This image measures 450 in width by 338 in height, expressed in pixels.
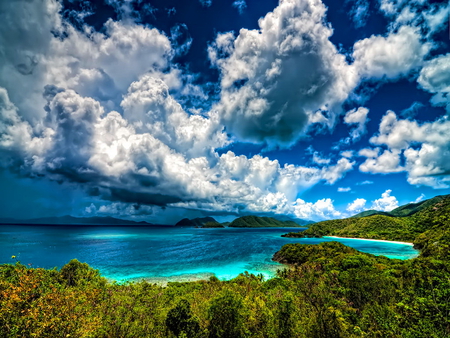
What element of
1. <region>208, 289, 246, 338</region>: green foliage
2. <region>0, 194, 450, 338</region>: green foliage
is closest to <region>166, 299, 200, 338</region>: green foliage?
<region>0, 194, 450, 338</region>: green foliage

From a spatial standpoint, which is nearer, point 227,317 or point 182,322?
point 182,322

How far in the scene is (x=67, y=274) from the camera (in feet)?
93.7

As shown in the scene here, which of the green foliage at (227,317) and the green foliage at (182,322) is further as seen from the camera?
the green foliage at (227,317)

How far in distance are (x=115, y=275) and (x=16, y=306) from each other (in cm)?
5074

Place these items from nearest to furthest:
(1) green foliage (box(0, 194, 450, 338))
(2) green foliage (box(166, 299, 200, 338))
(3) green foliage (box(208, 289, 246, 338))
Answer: (1) green foliage (box(0, 194, 450, 338)), (2) green foliage (box(166, 299, 200, 338)), (3) green foliage (box(208, 289, 246, 338))

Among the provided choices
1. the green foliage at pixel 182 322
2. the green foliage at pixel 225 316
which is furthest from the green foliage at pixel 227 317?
the green foliage at pixel 182 322

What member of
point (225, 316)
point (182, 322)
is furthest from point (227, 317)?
point (182, 322)

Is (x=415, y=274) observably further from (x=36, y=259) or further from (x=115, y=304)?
(x=36, y=259)

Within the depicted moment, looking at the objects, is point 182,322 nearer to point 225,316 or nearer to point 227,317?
point 225,316

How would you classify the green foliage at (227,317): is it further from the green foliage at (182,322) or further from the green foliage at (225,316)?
the green foliage at (182,322)

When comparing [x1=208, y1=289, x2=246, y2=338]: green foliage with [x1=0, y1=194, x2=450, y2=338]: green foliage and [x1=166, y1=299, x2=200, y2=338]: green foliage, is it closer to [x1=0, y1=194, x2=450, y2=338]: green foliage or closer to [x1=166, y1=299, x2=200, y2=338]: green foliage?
[x1=0, y1=194, x2=450, y2=338]: green foliage

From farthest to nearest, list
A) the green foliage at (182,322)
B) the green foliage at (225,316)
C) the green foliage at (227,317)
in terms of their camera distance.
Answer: the green foliage at (227,317) → the green foliage at (182,322) → the green foliage at (225,316)

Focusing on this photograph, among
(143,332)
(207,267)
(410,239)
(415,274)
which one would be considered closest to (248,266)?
(207,267)

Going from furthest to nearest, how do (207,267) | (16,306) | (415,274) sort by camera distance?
(207,267) → (415,274) → (16,306)
